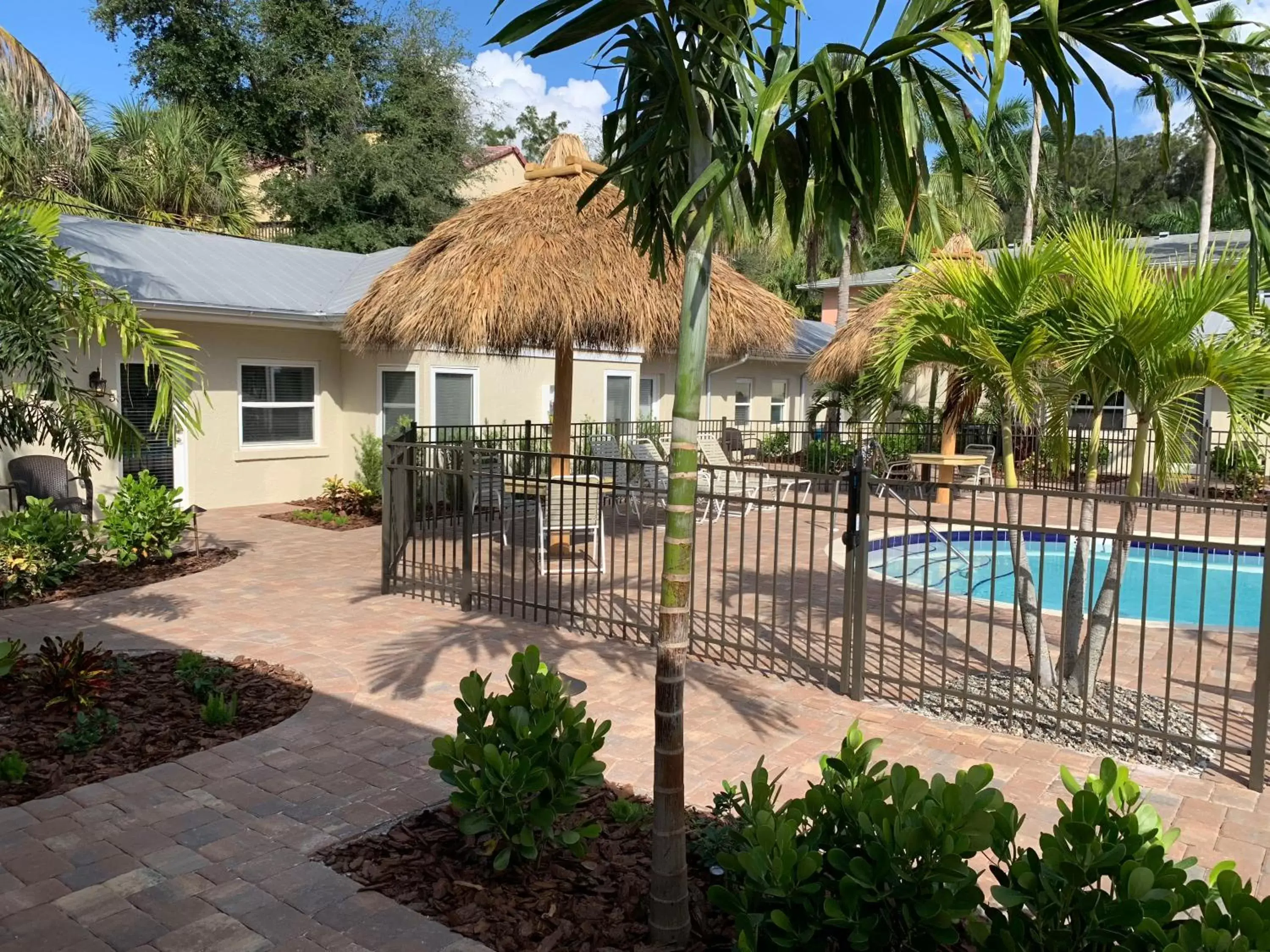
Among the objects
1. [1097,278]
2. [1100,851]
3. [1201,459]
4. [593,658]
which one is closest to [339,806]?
[593,658]

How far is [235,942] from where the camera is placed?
124 inches

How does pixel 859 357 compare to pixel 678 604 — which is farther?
pixel 859 357

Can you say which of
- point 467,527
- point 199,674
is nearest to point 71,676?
point 199,674

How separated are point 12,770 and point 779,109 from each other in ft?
15.0

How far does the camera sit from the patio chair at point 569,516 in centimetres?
855

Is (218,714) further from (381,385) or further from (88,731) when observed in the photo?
(381,385)

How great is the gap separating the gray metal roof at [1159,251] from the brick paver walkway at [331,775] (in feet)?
9.34

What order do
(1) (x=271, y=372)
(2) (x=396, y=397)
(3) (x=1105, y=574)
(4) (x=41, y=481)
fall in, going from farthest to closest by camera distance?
1. (2) (x=396, y=397)
2. (1) (x=271, y=372)
3. (4) (x=41, y=481)
4. (3) (x=1105, y=574)

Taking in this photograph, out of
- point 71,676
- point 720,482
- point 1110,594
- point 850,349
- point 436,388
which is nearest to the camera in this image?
point 71,676

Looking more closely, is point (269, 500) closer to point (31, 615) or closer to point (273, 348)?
point (273, 348)

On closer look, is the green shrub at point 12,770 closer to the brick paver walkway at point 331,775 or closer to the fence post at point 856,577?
the brick paver walkway at point 331,775

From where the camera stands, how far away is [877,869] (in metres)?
2.66

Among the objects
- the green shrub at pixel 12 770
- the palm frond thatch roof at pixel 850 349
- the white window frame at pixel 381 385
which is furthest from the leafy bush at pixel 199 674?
the palm frond thatch roof at pixel 850 349

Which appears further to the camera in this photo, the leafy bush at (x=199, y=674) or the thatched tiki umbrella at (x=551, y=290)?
the thatched tiki umbrella at (x=551, y=290)
